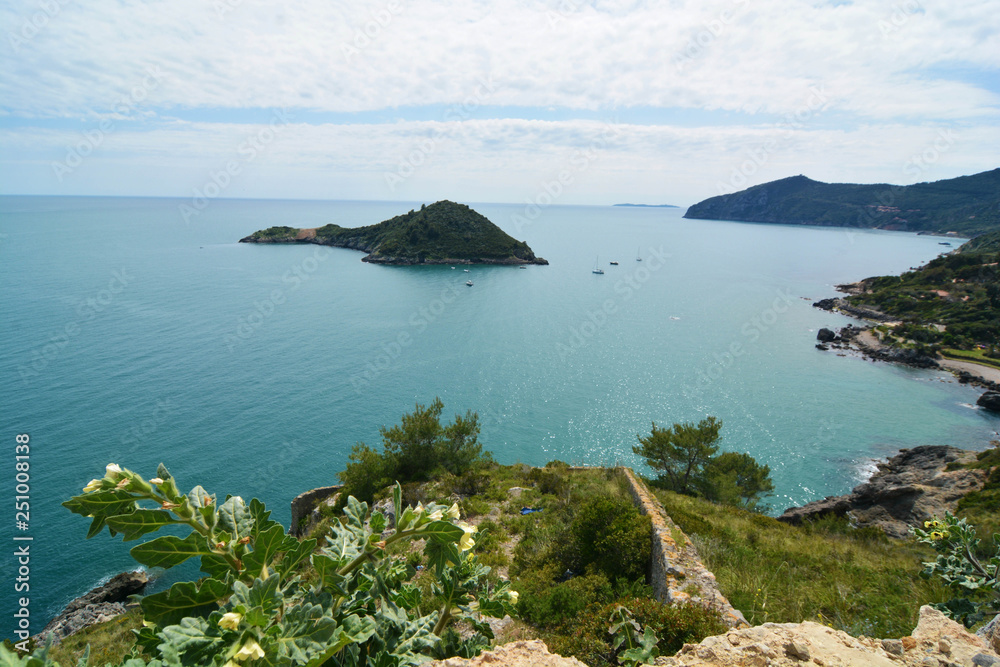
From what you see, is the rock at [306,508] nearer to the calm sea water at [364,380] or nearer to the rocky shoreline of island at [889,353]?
the calm sea water at [364,380]

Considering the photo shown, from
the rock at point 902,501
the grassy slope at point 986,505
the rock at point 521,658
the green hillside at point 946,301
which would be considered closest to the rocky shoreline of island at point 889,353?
the green hillside at point 946,301

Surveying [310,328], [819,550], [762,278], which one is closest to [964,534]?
[819,550]

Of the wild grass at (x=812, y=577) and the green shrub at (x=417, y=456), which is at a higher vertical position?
the wild grass at (x=812, y=577)

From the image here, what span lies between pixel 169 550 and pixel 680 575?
981cm

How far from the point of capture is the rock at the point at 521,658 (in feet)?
12.0

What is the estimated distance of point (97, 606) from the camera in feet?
61.2

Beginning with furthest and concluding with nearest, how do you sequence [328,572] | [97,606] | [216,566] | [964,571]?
[97,606] → [964,571] → [328,572] → [216,566]

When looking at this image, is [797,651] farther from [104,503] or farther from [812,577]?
[812,577]

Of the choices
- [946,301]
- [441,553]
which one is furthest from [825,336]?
[441,553]

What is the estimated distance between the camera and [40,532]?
22219 mm

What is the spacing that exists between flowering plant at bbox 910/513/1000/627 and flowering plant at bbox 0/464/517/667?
19.0 ft

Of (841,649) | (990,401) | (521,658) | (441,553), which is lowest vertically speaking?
(990,401)

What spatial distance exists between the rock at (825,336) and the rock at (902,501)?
108 feet

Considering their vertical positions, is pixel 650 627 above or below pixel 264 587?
below
